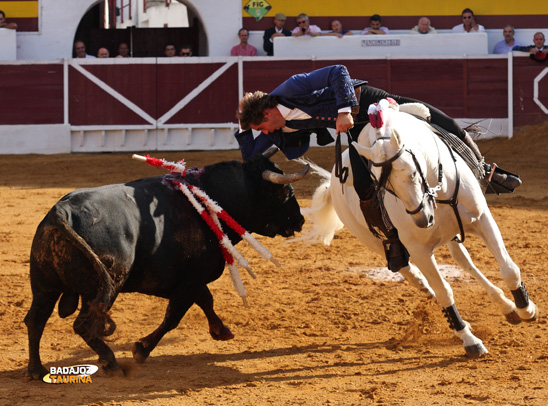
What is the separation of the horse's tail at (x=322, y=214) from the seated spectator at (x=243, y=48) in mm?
8024

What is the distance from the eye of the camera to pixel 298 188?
35.3ft

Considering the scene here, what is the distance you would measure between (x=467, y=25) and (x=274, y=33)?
3196 mm

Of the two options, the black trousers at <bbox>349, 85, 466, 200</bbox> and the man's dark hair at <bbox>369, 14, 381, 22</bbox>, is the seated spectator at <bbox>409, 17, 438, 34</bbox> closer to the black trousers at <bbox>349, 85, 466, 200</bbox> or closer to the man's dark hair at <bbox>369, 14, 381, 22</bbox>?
the man's dark hair at <bbox>369, 14, 381, 22</bbox>

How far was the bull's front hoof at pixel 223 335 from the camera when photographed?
5.21 meters

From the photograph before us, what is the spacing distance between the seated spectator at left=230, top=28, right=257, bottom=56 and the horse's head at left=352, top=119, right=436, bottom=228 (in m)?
9.92

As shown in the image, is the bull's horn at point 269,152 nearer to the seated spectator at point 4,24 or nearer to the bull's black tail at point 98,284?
the bull's black tail at point 98,284

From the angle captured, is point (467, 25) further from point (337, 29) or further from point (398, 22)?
point (337, 29)

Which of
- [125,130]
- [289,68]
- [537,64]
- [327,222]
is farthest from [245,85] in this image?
[327,222]

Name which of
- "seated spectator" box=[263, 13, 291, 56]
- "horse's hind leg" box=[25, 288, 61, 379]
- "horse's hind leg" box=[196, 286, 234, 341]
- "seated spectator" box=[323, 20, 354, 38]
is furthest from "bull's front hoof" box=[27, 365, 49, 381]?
"seated spectator" box=[323, 20, 354, 38]

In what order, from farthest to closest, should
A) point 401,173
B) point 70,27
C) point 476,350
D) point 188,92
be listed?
point 70,27
point 188,92
point 476,350
point 401,173

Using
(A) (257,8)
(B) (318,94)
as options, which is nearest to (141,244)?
(B) (318,94)

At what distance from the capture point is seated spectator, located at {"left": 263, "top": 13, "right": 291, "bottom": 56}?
1395cm

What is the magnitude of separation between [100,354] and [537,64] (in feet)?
35.9

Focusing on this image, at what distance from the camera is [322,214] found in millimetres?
6109
